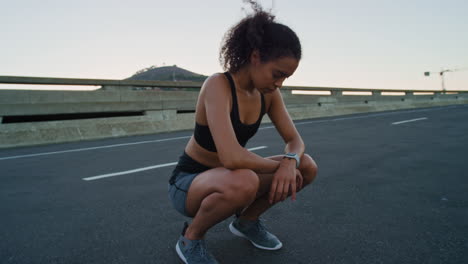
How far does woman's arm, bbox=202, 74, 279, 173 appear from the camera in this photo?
87.4 inches

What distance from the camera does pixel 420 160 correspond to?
5656 mm

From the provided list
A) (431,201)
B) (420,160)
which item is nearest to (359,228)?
(431,201)

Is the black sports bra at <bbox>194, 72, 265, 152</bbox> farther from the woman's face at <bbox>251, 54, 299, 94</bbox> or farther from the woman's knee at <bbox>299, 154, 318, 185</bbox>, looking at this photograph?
the woman's knee at <bbox>299, 154, 318, 185</bbox>

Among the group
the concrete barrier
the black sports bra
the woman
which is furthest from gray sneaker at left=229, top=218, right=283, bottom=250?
the concrete barrier

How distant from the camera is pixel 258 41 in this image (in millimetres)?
2316

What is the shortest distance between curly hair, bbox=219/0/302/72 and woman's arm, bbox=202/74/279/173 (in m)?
0.28

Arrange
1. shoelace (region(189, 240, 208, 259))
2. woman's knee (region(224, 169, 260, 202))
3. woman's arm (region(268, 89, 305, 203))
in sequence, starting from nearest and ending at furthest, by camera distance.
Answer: woman's knee (region(224, 169, 260, 202)) < shoelace (region(189, 240, 208, 259)) < woman's arm (region(268, 89, 305, 203))

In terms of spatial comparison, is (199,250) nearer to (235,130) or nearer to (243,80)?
(235,130)

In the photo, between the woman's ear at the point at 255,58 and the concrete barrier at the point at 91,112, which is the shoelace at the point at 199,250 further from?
the concrete barrier at the point at 91,112

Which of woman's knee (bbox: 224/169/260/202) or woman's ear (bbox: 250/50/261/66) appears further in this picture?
woman's ear (bbox: 250/50/261/66)

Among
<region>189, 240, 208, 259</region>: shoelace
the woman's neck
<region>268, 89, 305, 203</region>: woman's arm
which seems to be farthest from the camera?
the woman's neck

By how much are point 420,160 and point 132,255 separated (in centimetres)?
486

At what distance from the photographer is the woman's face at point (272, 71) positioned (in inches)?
89.7

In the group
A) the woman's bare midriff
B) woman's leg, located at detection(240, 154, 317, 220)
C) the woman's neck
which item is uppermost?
the woman's neck
